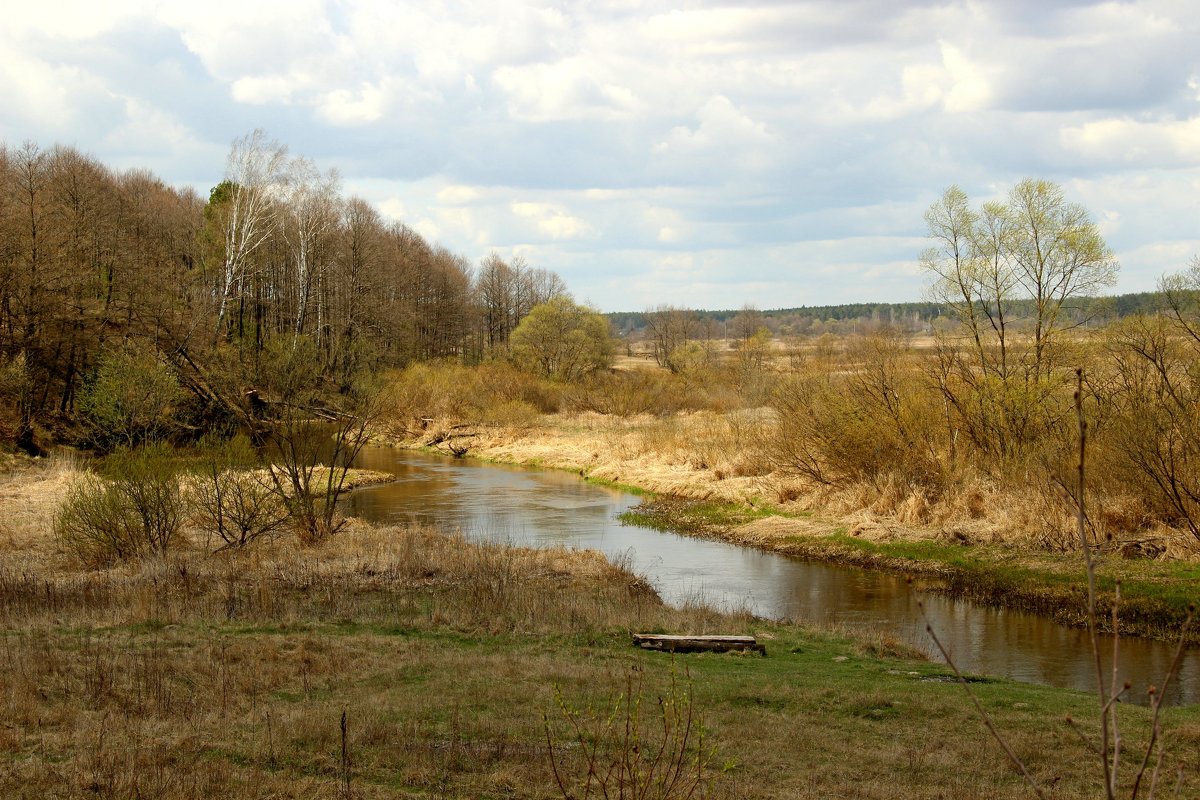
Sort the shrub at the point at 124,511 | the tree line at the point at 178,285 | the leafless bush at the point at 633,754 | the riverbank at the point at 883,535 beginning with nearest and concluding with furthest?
the leafless bush at the point at 633,754 < the shrub at the point at 124,511 < the riverbank at the point at 883,535 < the tree line at the point at 178,285

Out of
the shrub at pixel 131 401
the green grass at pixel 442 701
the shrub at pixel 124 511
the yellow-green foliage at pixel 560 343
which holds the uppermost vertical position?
the yellow-green foliage at pixel 560 343

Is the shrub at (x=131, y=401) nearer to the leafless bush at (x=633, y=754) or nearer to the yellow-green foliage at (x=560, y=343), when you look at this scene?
the leafless bush at (x=633, y=754)

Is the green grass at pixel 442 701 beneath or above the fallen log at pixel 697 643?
above

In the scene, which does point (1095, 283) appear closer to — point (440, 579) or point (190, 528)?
point (440, 579)

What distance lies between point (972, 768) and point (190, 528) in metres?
19.4

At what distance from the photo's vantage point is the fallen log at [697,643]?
13414 millimetres

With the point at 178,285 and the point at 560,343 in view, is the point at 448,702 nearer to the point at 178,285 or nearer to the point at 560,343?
the point at 178,285

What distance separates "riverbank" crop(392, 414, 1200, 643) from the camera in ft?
62.3

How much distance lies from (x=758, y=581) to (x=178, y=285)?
38648 mm

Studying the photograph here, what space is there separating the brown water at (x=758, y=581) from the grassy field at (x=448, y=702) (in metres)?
2.48

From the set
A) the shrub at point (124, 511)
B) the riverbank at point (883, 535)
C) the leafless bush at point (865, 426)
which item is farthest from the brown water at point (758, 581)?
the shrub at point (124, 511)

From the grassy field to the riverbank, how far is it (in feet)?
12.3

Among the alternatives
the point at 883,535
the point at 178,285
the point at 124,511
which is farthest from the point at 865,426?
the point at 178,285

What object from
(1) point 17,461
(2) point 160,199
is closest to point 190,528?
(1) point 17,461
